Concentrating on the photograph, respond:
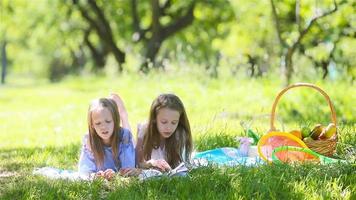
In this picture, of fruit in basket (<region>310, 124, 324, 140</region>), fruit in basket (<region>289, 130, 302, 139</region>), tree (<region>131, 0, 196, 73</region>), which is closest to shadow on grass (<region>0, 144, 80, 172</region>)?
fruit in basket (<region>289, 130, 302, 139</region>)

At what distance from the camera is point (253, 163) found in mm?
5469

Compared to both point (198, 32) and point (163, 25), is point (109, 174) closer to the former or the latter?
point (163, 25)

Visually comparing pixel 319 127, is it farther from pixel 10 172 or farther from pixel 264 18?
pixel 264 18

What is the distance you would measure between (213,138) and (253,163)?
1.42m

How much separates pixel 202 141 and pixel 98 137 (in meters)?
1.65

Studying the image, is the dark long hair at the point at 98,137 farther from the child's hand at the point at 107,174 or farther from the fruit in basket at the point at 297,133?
the fruit in basket at the point at 297,133

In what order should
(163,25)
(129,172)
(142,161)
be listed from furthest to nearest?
1. (163,25)
2. (142,161)
3. (129,172)

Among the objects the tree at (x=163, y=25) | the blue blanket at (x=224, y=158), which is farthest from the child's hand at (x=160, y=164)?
the tree at (x=163, y=25)

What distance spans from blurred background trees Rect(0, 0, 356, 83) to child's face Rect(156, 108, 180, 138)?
22.3 ft

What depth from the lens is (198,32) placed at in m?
26.3

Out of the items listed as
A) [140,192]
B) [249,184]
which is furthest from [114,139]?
[249,184]

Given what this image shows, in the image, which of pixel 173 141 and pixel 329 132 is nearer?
pixel 173 141

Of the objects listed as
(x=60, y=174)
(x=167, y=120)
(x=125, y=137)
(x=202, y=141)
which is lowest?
(x=60, y=174)

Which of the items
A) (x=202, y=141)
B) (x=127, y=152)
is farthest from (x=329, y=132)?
(x=127, y=152)
